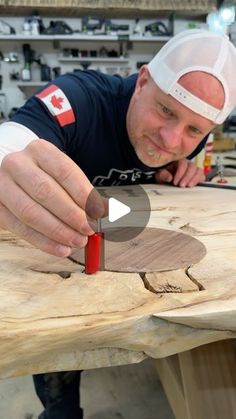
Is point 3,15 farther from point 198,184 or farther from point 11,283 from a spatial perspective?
point 11,283

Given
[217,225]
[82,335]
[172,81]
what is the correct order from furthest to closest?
[172,81], [217,225], [82,335]

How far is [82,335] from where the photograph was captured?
42 centimetres

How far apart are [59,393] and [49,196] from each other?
78 cm

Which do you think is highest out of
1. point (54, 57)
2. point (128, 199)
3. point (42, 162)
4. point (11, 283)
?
point (42, 162)

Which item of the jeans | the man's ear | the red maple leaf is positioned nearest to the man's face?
the man's ear

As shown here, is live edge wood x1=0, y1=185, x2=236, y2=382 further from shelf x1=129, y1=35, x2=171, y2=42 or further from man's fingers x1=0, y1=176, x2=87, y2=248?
shelf x1=129, y1=35, x2=171, y2=42

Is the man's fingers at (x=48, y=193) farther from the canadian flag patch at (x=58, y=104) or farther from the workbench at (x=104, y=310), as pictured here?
the canadian flag patch at (x=58, y=104)

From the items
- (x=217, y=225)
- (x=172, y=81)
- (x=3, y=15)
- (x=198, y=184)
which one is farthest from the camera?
(x=3, y=15)

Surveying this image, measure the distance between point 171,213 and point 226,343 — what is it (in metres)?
0.29

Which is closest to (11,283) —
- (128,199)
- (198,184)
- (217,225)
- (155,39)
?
(217,225)

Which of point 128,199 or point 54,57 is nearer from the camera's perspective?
point 128,199

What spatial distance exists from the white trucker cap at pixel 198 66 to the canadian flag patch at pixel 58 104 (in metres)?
0.24
